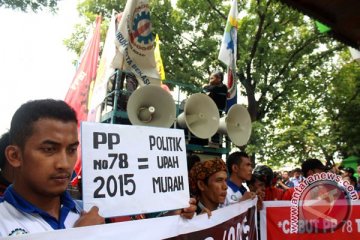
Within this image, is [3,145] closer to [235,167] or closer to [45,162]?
[45,162]

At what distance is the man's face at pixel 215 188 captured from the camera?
308 centimetres

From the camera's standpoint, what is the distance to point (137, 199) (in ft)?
6.32

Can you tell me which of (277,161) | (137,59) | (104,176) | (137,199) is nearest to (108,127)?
(104,176)

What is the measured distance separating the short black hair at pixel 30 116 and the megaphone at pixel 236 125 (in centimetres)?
501

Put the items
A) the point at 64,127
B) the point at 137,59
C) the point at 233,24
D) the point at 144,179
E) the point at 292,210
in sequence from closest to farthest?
the point at 64,127 → the point at 144,179 → the point at 292,210 → the point at 137,59 → the point at 233,24

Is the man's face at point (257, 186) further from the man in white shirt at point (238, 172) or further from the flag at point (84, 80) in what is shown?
the flag at point (84, 80)

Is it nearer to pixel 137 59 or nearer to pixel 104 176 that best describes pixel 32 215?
pixel 104 176

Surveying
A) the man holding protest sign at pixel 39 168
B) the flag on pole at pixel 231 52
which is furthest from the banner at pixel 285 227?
the flag on pole at pixel 231 52

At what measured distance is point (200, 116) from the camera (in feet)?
19.7

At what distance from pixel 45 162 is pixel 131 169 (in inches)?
20.3

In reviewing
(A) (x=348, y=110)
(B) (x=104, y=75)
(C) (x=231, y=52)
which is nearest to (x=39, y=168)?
(B) (x=104, y=75)

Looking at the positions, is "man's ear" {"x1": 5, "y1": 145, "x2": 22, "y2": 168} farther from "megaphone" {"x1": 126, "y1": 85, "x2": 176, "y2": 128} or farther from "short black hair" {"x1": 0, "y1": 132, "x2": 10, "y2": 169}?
"megaphone" {"x1": 126, "y1": 85, "x2": 176, "y2": 128}

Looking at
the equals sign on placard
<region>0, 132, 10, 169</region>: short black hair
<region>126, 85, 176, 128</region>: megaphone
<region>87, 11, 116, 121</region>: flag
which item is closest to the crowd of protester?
the equals sign on placard

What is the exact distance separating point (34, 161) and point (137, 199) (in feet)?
1.93
